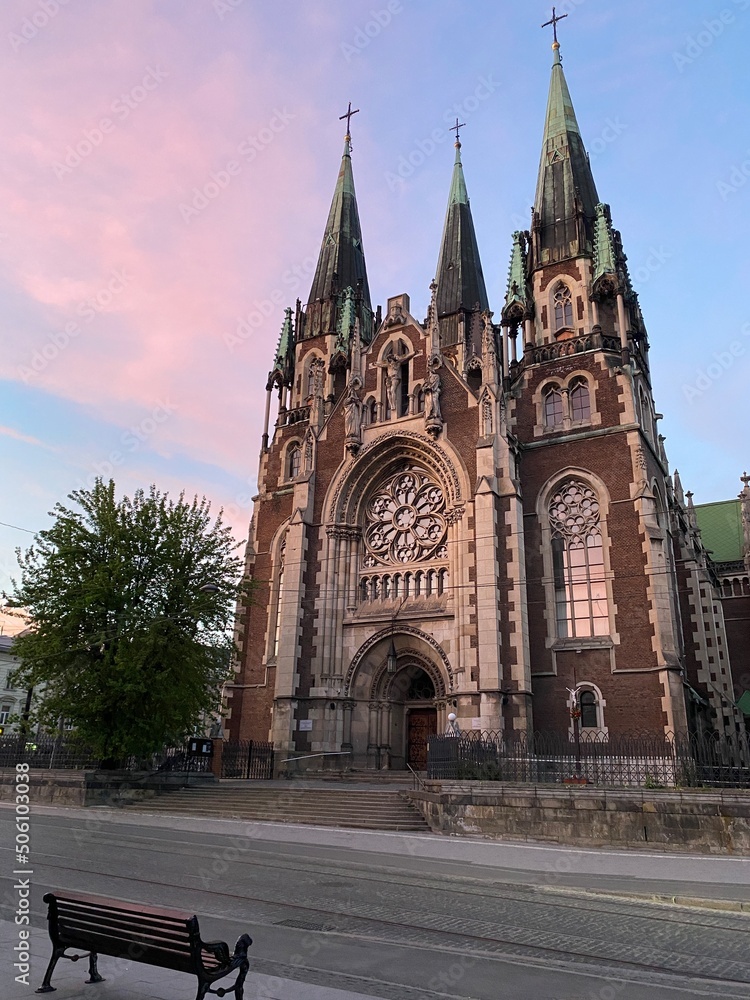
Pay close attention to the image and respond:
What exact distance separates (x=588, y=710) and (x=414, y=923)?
754 inches

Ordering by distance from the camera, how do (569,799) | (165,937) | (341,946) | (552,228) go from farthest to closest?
(552,228)
(569,799)
(341,946)
(165,937)

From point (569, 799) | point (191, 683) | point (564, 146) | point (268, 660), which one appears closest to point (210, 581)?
point (191, 683)

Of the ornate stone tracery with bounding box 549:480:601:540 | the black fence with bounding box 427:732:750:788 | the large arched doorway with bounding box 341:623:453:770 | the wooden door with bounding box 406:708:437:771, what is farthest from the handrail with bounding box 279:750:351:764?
the ornate stone tracery with bounding box 549:480:601:540

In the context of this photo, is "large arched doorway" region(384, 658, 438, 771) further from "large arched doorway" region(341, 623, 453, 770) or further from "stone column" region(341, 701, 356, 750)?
"stone column" region(341, 701, 356, 750)

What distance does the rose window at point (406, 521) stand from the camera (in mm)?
30469

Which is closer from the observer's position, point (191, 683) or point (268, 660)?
point (191, 683)

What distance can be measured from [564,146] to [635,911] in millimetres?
38707

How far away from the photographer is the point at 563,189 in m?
36.8

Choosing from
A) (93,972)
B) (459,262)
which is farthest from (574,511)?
(93,972)

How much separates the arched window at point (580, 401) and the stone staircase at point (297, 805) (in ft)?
57.5

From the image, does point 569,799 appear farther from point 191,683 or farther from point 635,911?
point 191,683

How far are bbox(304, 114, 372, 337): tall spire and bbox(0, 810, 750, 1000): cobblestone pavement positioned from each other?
33.5 m

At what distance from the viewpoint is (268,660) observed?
3344 cm

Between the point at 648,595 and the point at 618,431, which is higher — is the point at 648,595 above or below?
below
